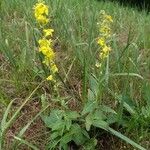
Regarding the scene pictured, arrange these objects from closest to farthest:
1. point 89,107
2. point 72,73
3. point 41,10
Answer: point 41,10 → point 89,107 → point 72,73

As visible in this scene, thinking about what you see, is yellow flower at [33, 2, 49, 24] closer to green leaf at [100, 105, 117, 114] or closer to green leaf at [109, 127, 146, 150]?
green leaf at [100, 105, 117, 114]

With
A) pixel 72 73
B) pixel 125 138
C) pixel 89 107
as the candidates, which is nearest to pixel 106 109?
pixel 89 107

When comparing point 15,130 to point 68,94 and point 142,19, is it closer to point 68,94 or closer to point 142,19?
point 68,94

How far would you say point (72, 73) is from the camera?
11.6 feet

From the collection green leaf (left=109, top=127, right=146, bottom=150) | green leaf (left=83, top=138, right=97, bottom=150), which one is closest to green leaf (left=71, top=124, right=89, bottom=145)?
green leaf (left=83, top=138, right=97, bottom=150)

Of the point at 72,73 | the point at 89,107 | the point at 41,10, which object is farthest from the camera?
the point at 72,73

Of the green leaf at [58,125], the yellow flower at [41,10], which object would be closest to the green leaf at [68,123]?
the green leaf at [58,125]

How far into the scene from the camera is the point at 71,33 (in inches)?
148

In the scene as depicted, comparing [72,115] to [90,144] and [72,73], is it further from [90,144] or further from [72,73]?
[72,73]

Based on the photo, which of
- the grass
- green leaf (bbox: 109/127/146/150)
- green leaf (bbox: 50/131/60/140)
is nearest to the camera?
green leaf (bbox: 109/127/146/150)

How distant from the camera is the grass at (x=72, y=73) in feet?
10.1

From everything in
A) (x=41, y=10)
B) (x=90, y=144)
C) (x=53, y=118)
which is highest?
(x=41, y=10)

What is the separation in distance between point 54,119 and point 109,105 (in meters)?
0.43

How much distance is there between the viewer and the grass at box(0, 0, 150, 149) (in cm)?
308
